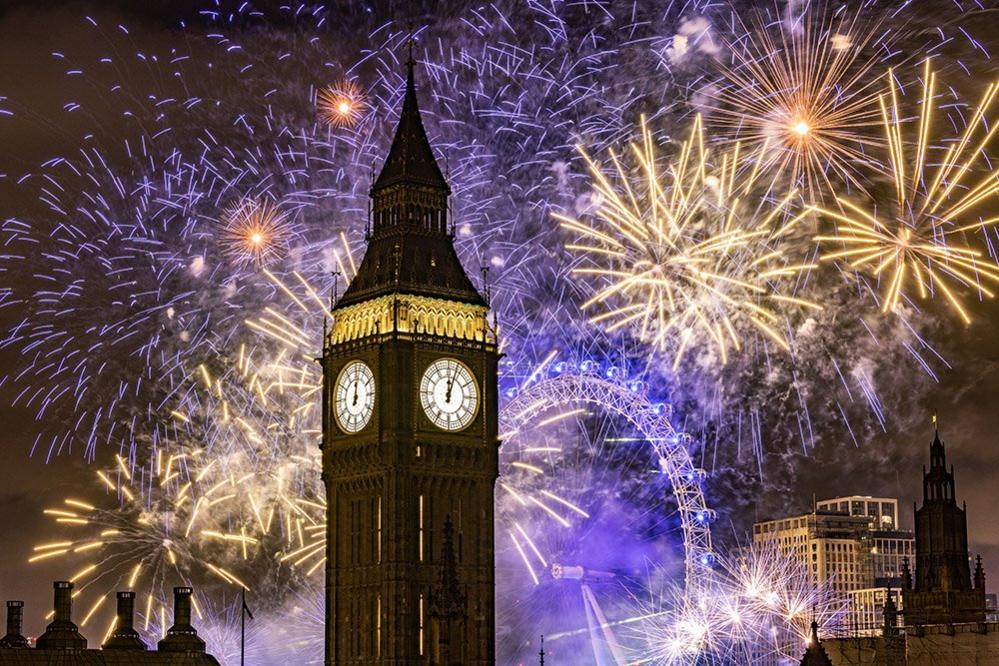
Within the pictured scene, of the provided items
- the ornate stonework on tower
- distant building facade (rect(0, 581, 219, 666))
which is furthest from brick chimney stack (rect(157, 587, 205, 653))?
the ornate stonework on tower

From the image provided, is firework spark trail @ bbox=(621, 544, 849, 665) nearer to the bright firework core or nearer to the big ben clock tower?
the big ben clock tower

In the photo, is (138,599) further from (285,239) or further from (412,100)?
(412,100)

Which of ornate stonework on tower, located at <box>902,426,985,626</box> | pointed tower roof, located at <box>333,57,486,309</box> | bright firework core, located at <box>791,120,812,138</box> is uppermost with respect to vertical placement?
bright firework core, located at <box>791,120,812,138</box>

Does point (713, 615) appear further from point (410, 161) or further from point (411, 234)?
point (410, 161)

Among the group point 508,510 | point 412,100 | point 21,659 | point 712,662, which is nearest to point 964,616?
point 712,662

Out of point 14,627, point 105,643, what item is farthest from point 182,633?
Result: point 14,627

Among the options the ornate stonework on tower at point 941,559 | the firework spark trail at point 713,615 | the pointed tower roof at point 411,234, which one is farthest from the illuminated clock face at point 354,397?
the ornate stonework on tower at point 941,559
